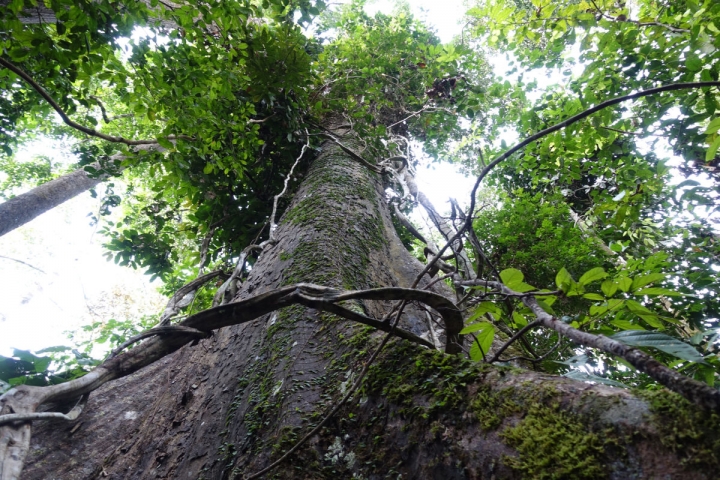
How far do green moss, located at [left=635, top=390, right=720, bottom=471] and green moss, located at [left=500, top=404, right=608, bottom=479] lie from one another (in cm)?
10

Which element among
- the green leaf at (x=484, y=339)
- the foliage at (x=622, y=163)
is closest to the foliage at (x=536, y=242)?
the foliage at (x=622, y=163)

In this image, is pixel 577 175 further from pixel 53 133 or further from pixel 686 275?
pixel 53 133

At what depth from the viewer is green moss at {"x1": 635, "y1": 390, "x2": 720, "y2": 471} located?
567 millimetres

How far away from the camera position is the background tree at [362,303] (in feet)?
2.78

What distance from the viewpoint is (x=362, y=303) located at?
6.03 feet

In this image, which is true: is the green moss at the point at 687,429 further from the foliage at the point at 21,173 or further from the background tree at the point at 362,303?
the foliage at the point at 21,173

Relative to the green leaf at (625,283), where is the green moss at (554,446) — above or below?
below

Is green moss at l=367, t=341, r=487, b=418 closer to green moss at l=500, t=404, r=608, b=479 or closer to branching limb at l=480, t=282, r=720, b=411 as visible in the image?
green moss at l=500, t=404, r=608, b=479

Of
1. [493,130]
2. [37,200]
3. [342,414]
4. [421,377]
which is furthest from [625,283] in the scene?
[37,200]

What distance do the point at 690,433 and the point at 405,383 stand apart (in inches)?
26.5

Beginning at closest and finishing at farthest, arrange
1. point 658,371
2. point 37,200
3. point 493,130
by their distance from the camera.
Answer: point 658,371 < point 37,200 < point 493,130

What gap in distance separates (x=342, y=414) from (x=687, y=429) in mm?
858

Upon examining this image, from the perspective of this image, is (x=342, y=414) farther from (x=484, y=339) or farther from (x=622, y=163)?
(x=622, y=163)

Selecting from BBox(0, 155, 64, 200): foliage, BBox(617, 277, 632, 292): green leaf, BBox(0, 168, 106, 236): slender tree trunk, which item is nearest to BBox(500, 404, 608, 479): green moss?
BBox(617, 277, 632, 292): green leaf
